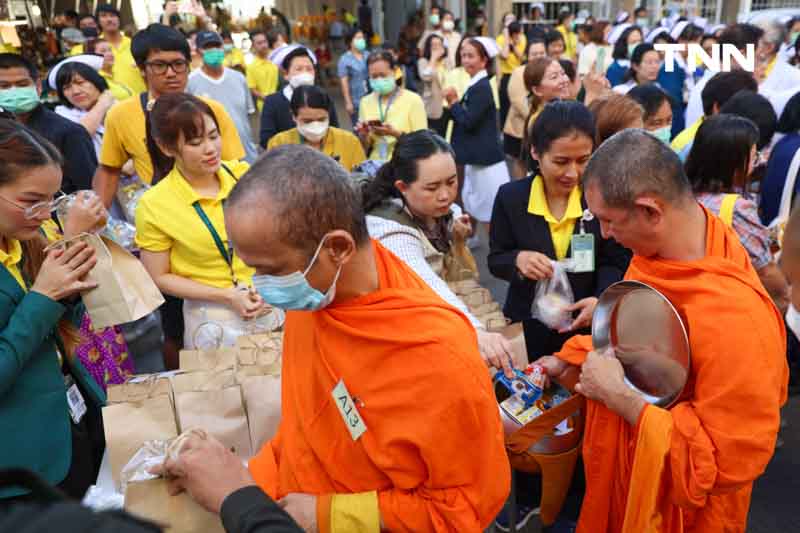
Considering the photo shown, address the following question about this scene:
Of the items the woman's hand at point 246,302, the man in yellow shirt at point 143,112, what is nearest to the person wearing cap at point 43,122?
the man in yellow shirt at point 143,112

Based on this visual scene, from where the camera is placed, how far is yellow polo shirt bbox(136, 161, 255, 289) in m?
2.57

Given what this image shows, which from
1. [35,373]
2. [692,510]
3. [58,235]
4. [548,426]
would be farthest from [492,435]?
[58,235]

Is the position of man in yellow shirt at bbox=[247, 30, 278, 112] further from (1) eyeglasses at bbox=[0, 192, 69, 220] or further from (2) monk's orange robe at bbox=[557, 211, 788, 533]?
(2) monk's orange robe at bbox=[557, 211, 788, 533]

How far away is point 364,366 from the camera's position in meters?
1.37

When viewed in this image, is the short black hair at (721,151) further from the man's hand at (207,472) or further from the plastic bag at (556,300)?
the man's hand at (207,472)

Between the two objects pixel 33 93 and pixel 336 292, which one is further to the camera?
pixel 33 93

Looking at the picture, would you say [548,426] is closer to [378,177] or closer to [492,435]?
[492,435]

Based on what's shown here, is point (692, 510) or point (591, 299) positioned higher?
point (591, 299)

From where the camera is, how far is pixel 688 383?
1.64 meters

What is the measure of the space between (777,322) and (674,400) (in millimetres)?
338

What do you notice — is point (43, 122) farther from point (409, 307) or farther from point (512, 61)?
point (512, 61)

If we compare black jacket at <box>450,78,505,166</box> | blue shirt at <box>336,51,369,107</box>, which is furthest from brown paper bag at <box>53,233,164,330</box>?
blue shirt at <box>336,51,369,107</box>

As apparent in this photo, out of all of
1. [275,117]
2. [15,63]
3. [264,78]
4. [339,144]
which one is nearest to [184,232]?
[339,144]

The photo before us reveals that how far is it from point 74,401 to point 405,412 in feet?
4.33
